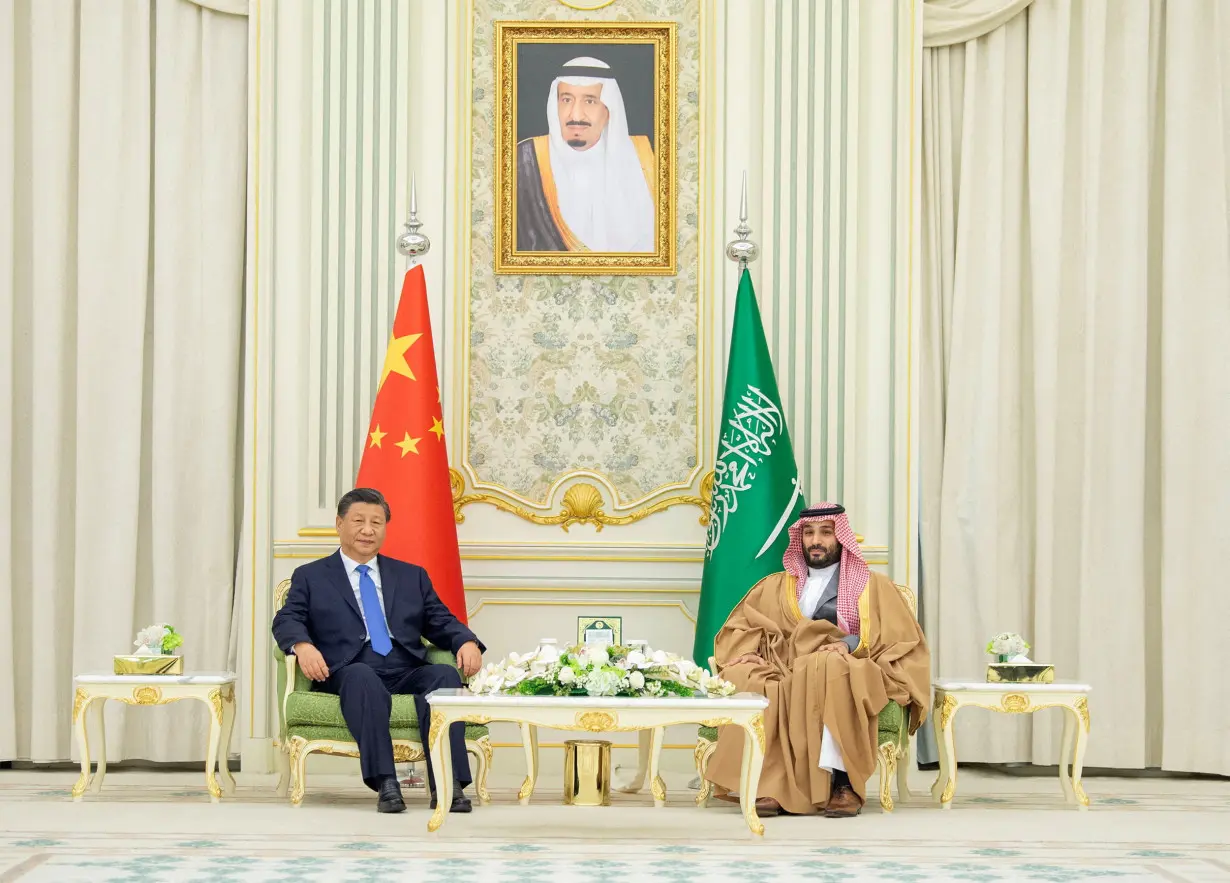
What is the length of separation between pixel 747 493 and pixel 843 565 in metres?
0.50

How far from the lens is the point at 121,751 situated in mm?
6242

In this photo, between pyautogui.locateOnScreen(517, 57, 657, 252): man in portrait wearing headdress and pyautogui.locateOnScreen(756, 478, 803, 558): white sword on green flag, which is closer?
pyautogui.locateOnScreen(756, 478, 803, 558): white sword on green flag

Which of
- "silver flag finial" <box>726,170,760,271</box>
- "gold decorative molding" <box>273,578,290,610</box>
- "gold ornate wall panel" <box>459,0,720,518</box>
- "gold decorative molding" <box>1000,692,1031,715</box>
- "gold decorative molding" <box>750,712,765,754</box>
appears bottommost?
"gold decorative molding" <box>1000,692,1031,715</box>

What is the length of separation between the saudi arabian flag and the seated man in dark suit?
3.46 feet

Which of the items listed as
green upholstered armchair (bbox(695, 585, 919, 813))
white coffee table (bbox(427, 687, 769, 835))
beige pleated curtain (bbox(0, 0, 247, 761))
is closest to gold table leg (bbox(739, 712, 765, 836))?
white coffee table (bbox(427, 687, 769, 835))

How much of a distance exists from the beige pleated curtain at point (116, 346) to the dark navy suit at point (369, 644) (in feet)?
3.77

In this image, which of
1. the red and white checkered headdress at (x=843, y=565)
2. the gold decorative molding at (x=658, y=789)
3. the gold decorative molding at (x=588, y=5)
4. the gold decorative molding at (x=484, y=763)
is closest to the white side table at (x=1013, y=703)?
the red and white checkered headdress at (x=843, y=565)

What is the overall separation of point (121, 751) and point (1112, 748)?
426 cm

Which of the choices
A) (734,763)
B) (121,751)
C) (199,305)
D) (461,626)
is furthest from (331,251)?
(734,763)

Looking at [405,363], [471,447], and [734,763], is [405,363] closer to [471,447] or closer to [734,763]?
[471,447]

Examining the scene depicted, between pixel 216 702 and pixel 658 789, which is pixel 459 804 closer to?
pixel 658 789

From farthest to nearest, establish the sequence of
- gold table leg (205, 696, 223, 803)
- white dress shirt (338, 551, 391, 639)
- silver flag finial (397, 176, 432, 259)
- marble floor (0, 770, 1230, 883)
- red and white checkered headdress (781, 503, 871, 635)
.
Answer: silver flag finial (397, 176, 432, 259), red and white checkered headdress (781, 503, 871, 635), white dress shirt (338, 551, 391, 639), gold table leg (205, 696, 223, 803), marble floor (0, 770, 1230, 883)

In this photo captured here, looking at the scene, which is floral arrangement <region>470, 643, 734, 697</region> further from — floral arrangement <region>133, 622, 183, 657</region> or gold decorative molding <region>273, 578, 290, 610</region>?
floral arrangement <region>133, 622, 183, 657</region>

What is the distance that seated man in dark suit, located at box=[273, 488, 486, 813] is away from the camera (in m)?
4.95
